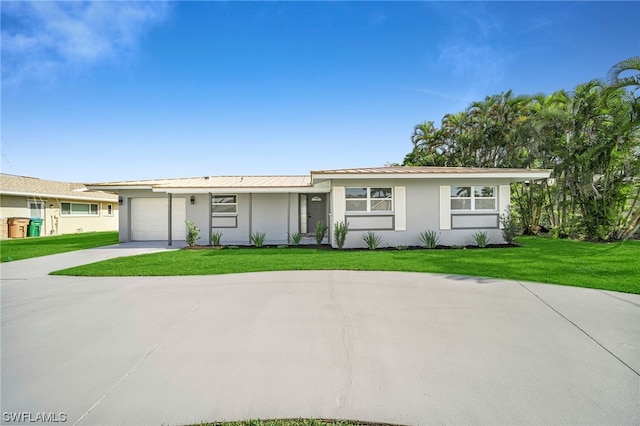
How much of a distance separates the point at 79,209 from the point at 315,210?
62.1 ft

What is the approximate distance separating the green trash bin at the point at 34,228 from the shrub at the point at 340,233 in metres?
19.9

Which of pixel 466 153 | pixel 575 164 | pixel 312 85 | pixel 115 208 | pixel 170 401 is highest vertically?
pixel 312 85

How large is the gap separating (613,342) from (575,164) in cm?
1239

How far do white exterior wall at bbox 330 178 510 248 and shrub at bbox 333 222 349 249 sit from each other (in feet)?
1.07

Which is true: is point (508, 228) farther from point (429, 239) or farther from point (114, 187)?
point (114, 187)

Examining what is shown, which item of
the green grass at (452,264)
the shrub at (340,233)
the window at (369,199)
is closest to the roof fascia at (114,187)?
the green grass at (452,264)

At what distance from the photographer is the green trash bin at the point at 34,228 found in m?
17.5

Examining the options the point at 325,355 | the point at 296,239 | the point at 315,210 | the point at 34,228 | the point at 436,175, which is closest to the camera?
the point at 325,355

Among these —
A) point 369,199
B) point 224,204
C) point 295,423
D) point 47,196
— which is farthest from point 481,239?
point 47,196

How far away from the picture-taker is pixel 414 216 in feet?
36.8

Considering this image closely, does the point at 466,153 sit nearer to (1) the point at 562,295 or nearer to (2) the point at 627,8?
(2) the point at 627,8

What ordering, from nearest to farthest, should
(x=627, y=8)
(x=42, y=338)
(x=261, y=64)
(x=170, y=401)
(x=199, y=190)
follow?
1. (x=170, y=401)
2. (x=42, y=338)
3. (x=627, y=8)
4. (x=199, y=190)
5. (x=261, y=64)

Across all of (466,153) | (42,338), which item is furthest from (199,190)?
(466,153)

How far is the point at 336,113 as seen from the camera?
16484mm
